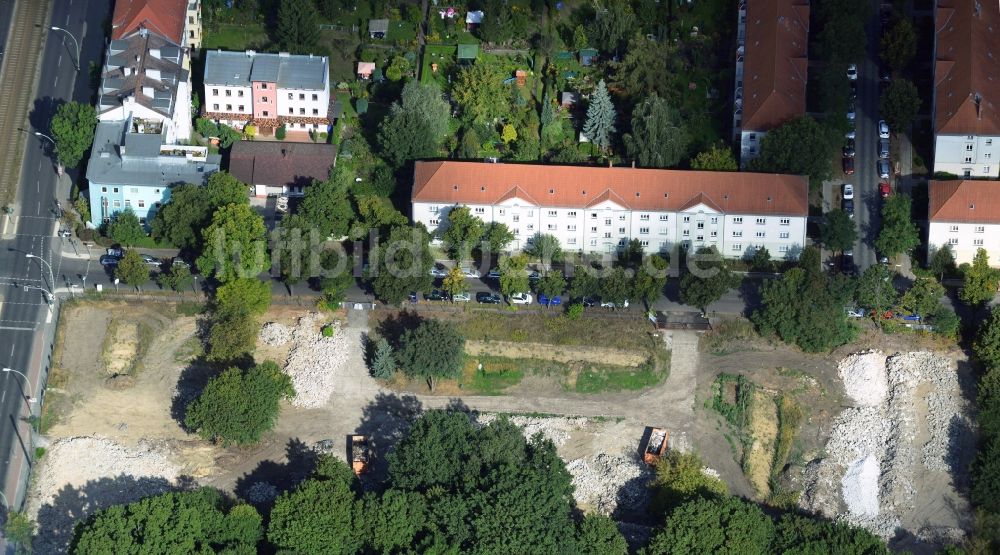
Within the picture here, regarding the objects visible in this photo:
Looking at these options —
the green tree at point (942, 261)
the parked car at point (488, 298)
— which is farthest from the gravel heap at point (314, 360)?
the green tree at point (942, 261)

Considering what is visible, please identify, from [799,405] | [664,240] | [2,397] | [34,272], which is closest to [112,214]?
[34,272]

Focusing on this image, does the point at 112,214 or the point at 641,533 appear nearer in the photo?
the point at 641,533

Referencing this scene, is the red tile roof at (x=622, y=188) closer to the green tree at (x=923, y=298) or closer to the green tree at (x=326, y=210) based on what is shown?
the green tree at (x=326, y=210)

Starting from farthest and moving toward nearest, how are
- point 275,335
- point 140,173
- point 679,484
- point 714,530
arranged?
1. point 140,173
2. point 275,335
3. point 679,484
4. point 714,530

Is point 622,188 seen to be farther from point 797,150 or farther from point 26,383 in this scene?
point 26,383

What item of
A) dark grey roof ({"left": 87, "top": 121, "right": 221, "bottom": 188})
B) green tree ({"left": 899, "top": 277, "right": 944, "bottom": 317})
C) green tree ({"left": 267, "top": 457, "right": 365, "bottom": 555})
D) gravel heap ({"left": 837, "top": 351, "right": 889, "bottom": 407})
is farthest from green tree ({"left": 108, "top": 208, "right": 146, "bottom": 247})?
green tree ({"left": 899, "top": 277, "right": 944, "bottom": 317})

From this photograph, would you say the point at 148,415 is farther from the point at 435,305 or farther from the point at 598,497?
the point at 598,497

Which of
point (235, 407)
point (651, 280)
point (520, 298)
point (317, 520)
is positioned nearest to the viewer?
point (317, 520)

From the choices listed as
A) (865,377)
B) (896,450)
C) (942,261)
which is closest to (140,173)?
(865,377)
